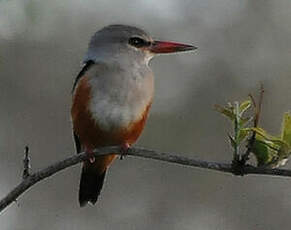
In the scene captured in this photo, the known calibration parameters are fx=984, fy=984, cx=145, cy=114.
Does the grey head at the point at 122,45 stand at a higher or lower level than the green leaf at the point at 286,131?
higher

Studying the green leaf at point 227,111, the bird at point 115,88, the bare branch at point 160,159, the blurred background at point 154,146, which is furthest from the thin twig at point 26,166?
the blurred background at point 154,146

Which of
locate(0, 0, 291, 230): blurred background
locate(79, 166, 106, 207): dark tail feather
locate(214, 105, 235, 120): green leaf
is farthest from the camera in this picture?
locate(0, 0, 291, 230): blurred background

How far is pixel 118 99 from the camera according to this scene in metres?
2.99

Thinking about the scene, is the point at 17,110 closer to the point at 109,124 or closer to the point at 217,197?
the point at 217,197

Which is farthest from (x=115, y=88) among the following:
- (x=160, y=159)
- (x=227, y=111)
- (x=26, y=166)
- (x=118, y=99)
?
(x=160, y=159)

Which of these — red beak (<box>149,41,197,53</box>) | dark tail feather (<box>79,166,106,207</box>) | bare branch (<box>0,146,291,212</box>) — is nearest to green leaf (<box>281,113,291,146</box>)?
bare branch (<box>0,146,291,212</box>)

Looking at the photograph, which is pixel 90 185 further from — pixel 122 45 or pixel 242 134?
pixel 242 134

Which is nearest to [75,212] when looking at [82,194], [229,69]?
[229,69]

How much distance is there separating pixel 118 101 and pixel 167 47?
234 millimetres

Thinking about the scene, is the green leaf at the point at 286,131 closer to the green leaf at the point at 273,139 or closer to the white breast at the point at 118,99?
the green leaf at the point at 273,139

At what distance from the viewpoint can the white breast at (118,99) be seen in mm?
3000

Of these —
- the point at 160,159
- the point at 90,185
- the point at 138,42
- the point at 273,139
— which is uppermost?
the point at 138,42

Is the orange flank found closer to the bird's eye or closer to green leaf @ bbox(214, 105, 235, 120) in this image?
the bird's eye

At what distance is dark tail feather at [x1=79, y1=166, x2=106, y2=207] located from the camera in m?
3.30
